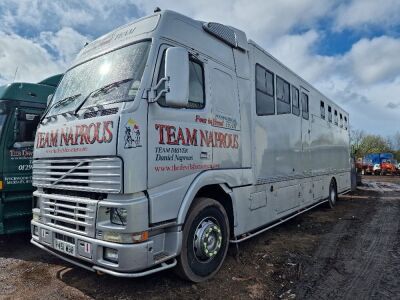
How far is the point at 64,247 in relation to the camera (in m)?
3.80

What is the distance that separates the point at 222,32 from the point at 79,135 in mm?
2549

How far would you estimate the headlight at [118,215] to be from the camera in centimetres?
330

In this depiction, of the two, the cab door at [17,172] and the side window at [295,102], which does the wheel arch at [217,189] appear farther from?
the cab door at [17,172]

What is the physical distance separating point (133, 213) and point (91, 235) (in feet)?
2.01

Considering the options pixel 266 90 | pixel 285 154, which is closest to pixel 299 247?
pixel 285 154

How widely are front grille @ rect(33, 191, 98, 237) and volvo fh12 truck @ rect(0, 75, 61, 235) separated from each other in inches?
65.2

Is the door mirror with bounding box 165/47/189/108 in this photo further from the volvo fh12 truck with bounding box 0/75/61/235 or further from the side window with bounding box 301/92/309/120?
the side window with bounding box 301/92/309/120

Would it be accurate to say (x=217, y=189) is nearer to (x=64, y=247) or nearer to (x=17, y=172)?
(x=64, y=247)

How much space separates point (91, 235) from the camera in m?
3.51

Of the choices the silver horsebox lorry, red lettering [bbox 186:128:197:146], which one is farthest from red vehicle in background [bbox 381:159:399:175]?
red lettering [bbox 186:128:197:146]

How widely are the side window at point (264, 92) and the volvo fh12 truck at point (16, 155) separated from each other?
4.01m

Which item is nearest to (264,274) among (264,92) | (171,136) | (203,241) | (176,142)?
(203,241)

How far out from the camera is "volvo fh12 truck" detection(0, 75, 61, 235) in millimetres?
5531

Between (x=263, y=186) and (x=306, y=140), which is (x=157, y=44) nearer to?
(x=263, y=186)
